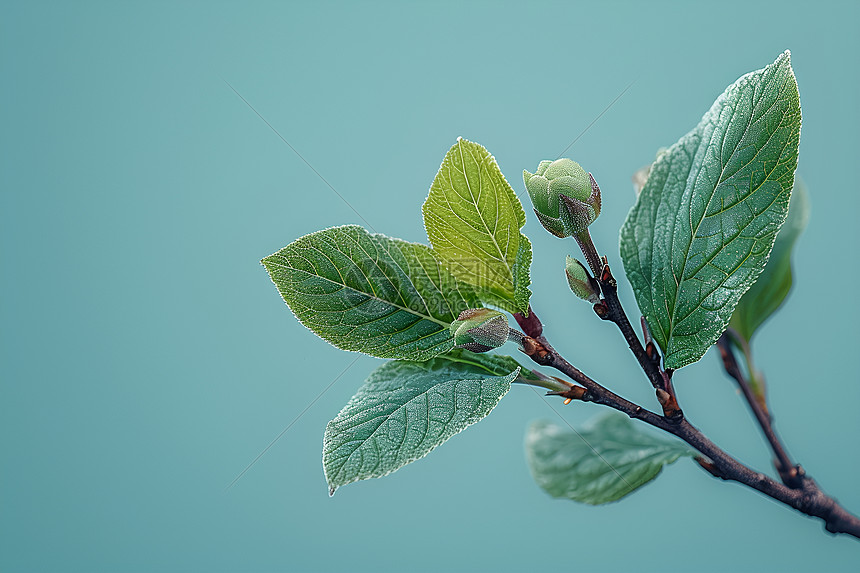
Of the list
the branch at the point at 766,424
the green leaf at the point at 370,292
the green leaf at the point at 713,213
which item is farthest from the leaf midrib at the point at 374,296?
the branch at the point at 766,424

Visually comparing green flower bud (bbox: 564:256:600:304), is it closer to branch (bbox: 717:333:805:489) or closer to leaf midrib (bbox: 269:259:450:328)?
leaf midrib (bbox: 269:259:450:328)

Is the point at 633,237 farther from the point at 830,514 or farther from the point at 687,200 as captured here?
the point at 830,514

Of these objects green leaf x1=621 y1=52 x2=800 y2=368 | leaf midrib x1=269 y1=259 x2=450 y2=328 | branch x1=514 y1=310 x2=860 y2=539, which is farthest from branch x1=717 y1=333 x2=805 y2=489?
leaf midrib x1=269 y1=259 x2=450 y2=328

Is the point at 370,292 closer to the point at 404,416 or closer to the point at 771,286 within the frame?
the point at 404,416

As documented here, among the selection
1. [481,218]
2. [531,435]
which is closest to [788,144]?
[481,218]

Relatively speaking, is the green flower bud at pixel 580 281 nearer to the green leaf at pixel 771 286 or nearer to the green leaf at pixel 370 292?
the green leaf at pixel 370 292
